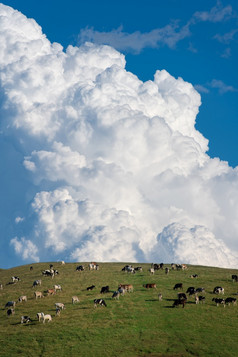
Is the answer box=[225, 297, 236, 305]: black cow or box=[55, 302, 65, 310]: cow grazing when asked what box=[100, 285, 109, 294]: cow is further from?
box=[225, 297, 236, 305]: black cow

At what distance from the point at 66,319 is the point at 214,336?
710 inches

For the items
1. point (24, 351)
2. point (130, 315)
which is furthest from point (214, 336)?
point (24, 351)

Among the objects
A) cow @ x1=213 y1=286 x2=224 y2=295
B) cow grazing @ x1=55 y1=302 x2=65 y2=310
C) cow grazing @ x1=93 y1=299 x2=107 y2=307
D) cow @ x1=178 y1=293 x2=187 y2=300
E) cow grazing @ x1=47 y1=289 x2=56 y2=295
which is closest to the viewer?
cow grazing @ x1=55 y1=302 x2=65 y2=310

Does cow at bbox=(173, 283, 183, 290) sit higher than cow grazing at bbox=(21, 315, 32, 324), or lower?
higher

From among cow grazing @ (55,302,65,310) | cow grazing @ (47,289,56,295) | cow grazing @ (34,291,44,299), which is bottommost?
cow grazing @ (55,302,65,310)

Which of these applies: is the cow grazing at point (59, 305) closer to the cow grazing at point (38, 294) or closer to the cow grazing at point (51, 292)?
the cow grazing at point (38, 294)

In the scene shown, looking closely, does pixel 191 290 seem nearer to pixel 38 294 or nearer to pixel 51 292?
pixel 51 292

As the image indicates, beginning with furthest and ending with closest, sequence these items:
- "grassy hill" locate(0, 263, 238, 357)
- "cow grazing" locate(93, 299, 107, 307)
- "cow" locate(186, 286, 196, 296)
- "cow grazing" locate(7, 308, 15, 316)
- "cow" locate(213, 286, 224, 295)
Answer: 1. "cow" locate(213, 286, 224, 295)
2. "cow" locate(186, 286, 196, 296)
3. "cow grazing" locate(93, 299, 107, 307)
4. "cow grazing" locate(7, 308, 15, 316)
5. "grassy hill" locate(0, 263, 238, 357)

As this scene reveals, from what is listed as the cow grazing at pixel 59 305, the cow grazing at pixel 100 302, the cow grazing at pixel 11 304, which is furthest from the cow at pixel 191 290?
the cow grazing at pixel 11 304

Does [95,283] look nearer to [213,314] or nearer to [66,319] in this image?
[66,319]

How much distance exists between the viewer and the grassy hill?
4412cm

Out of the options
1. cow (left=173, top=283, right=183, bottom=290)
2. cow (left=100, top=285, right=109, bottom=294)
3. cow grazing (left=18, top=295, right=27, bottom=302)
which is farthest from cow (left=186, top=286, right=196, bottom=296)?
cow grazing (left=18, top=295, right=27, bottom=302)

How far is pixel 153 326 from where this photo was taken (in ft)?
162

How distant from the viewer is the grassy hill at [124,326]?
145 ft
